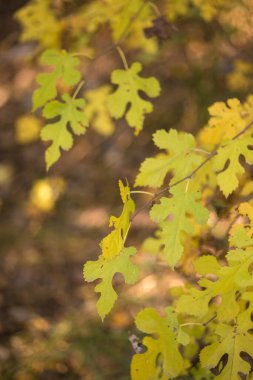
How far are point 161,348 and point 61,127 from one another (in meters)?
0.80

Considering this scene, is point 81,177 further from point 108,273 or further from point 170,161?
point 108,273

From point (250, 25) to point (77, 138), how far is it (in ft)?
6.86

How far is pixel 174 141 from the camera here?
1445mm

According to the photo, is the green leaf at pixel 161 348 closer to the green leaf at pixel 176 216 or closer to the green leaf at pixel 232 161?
the green leaf at pixel 176 216

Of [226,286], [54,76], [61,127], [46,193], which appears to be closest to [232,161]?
[226,286]

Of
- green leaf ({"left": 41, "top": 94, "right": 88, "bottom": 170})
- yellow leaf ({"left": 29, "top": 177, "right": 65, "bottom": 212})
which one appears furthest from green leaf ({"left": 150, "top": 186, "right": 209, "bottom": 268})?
yellow leaf ({"left": 29, "top": 177, "right": 65, "bottom": 212})

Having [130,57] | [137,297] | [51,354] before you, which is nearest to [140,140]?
[130,57]

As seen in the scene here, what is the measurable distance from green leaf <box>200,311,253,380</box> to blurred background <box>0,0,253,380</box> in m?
0.73

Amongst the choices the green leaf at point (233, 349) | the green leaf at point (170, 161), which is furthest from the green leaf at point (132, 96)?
the green leaf at point (233, 349)

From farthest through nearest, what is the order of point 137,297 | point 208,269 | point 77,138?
point 77,138 → point 137,297 → point 208,269

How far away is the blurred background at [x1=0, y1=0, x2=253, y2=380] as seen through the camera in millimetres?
2295

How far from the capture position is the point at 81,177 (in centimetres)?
375

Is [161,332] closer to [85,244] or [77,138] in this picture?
[85,244]

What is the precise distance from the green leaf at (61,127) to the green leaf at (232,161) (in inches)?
19.4
